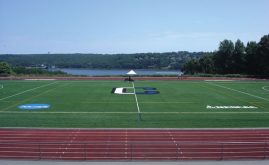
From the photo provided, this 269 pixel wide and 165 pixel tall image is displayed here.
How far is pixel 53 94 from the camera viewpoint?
1647 inches

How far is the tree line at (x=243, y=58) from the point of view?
247ft

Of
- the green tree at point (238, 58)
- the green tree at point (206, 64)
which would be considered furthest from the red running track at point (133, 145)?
the green tree at point (206, 64)

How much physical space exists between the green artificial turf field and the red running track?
6.60 ft

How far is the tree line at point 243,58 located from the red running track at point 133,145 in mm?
55569

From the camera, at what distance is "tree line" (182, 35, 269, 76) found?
247 ft

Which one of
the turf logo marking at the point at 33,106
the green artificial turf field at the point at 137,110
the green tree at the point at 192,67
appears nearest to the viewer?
the green artificial turf field at the point at 137,110

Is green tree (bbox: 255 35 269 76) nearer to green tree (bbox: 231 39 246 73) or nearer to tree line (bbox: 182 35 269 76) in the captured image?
tree line (bbox: 182 35 269 76)

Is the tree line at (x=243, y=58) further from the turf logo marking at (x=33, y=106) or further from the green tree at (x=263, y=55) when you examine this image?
the turf logo marking at (x=33, y=106)

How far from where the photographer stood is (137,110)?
31.2m

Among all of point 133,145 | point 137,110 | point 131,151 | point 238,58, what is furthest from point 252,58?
point 131,151

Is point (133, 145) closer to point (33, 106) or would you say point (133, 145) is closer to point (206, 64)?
point (33, 106)

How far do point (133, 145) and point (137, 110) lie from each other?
11.8m

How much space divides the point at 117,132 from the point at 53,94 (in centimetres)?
2072

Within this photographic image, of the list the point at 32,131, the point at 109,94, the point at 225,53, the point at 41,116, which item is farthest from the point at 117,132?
the point at 225,53
